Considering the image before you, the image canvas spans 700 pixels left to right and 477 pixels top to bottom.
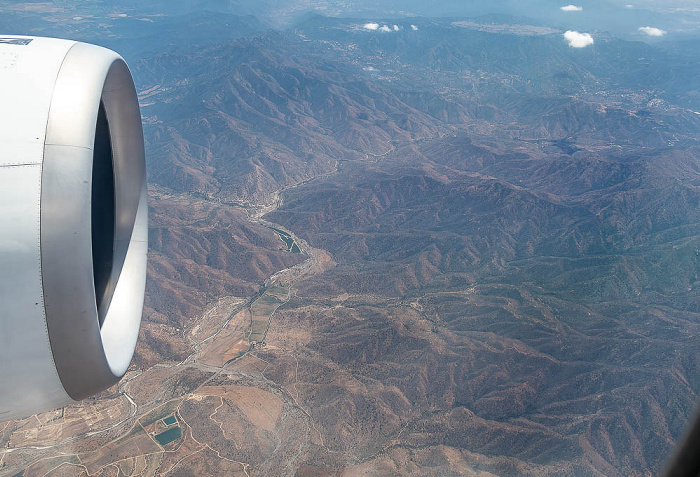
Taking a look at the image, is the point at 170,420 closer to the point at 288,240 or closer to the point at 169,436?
the point at 169,436

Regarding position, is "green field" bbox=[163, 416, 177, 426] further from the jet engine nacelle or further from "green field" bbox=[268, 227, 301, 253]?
the jet engine nacelle

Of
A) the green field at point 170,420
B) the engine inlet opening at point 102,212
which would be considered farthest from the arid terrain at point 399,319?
the engine inlet opening at point 102,212

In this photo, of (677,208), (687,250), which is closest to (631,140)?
(677,208)

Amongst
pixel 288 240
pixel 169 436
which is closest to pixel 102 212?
pixel 169 436

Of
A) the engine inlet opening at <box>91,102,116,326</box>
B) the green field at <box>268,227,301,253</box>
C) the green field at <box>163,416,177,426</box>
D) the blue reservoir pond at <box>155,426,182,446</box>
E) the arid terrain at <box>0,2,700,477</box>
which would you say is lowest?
the green field at <box>268,227,301,253</box>

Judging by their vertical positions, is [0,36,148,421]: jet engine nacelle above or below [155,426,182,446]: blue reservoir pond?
above

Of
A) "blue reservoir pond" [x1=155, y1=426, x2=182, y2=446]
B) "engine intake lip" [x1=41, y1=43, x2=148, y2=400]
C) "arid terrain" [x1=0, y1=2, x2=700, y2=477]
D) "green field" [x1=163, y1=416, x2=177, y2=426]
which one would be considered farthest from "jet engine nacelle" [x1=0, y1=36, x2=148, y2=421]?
"green field" [x1=163, y1=416, x2=177, y2=426]
